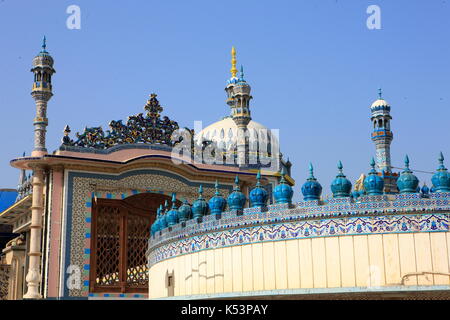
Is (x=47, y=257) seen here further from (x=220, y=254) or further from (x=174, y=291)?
(x=220, y=254)

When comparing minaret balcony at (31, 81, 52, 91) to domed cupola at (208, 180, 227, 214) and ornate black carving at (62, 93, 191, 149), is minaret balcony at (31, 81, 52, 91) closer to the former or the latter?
ornate black carving at (62, 93, 191, 149)

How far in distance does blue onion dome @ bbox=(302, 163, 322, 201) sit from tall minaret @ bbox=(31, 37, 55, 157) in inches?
493

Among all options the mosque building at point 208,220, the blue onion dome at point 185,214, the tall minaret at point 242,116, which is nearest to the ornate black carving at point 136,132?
the mosque building at point 208,220

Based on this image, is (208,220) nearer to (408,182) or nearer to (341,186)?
(341,186)

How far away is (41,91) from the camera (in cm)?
2167

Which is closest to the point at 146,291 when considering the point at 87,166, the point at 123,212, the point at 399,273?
the point at 123,212

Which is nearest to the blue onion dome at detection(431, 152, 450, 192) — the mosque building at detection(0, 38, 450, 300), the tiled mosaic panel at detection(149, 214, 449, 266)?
the mosque building at detection(0, 38, 450, 300)

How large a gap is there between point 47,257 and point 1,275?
9.69 metres

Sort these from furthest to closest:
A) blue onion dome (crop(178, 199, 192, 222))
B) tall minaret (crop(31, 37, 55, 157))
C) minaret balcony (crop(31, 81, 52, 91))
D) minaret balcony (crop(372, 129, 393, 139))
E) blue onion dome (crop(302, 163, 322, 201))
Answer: minaret balcony (crop(372, 129, 393, 139)) < minaret balcony (crop(31, 81, 52, 91)) < tall minaret (crop(31, 37, 55, 157)) < blue onion dome (crop(178, 199, 192, 222)) < blue onion dome (crop(302, 163, 322, 201))

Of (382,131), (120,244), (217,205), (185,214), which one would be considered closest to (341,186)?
(217,205)

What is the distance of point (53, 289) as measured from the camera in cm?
1955

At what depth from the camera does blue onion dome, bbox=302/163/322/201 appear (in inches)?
403
